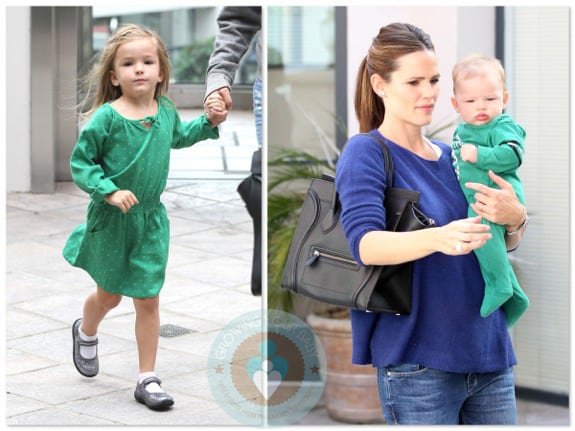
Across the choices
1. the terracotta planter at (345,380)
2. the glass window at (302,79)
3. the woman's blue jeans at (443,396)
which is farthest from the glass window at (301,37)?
the woman's blue jeans at (443,396)

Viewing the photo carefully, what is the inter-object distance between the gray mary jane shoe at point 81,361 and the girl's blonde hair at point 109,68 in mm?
663

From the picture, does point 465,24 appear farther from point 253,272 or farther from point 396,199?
point 396,199

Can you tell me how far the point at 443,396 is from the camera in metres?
1.89

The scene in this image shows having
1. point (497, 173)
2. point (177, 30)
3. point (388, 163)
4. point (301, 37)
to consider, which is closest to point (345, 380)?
point (301, 37)

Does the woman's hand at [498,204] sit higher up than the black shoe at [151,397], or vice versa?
the woman's hand at [498,204]

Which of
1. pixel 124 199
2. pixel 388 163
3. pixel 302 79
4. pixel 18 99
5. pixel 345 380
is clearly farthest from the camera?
pixel 302 79

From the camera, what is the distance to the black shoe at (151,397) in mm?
3012

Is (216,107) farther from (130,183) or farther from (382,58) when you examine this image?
(382,58)

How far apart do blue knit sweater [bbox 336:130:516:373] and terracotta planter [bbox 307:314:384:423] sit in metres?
2.02

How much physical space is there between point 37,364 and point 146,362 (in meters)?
0.34

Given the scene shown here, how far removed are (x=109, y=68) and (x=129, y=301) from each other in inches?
27.5

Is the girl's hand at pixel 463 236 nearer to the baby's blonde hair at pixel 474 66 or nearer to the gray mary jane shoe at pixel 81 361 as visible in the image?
the baby's blonde hair at pixel 474 66

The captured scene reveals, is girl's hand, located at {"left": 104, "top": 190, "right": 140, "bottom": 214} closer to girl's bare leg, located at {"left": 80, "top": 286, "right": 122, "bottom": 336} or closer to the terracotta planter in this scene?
girl's bare leg, located at {"left": 80, "top": 286, "right": 122, "bottom": 336}

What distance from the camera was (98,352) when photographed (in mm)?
3035
